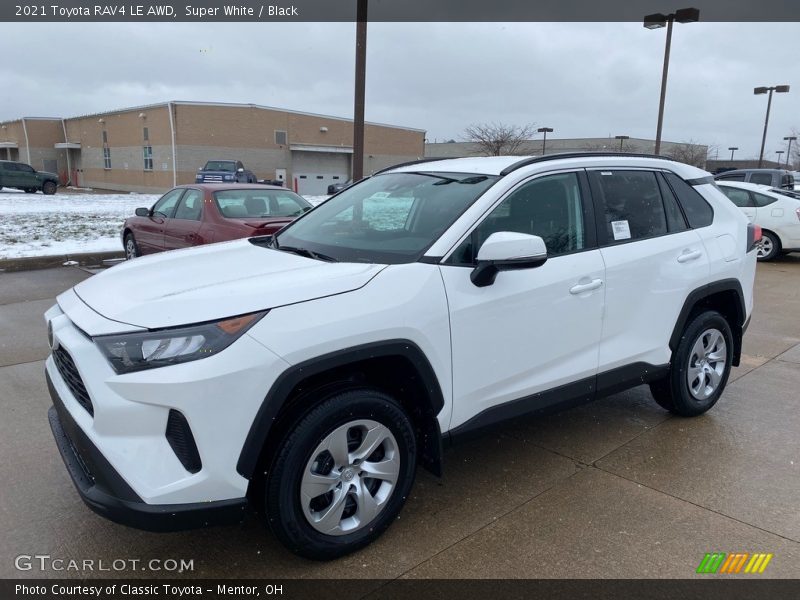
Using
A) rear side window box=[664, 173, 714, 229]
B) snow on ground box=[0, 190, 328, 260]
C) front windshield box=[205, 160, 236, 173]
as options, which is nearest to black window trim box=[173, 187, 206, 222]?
snow on ground box=[0, 190, 328, 260]

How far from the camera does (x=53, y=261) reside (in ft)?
33.3

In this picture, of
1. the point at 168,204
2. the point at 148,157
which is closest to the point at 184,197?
the point at 168,204

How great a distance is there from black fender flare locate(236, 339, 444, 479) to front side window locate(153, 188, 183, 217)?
7.13 metres

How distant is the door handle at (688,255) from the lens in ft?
12.7

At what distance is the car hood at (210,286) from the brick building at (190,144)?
37092 millimetres

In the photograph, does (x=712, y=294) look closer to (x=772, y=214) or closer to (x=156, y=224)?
(x=156, y=224)

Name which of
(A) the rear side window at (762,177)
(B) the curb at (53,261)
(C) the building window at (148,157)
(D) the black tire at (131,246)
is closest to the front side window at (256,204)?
(D) the black tire at (131,246)

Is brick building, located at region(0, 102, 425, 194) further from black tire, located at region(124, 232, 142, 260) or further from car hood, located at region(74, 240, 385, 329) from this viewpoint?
car hood, located at region(74, 240, 385, 329)

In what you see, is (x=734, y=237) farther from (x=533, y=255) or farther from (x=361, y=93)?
(x=361, y=93)

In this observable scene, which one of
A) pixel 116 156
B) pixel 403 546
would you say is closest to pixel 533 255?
pixel 403 546

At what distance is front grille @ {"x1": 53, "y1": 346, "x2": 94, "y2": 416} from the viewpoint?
2.43m

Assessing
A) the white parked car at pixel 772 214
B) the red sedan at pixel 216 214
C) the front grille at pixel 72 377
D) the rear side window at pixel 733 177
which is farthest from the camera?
the rear side window at pixel 733 177

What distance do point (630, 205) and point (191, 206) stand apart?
6.33m

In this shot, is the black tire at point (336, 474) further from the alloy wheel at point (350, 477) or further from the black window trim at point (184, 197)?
the black window trim at point (184, 197)
